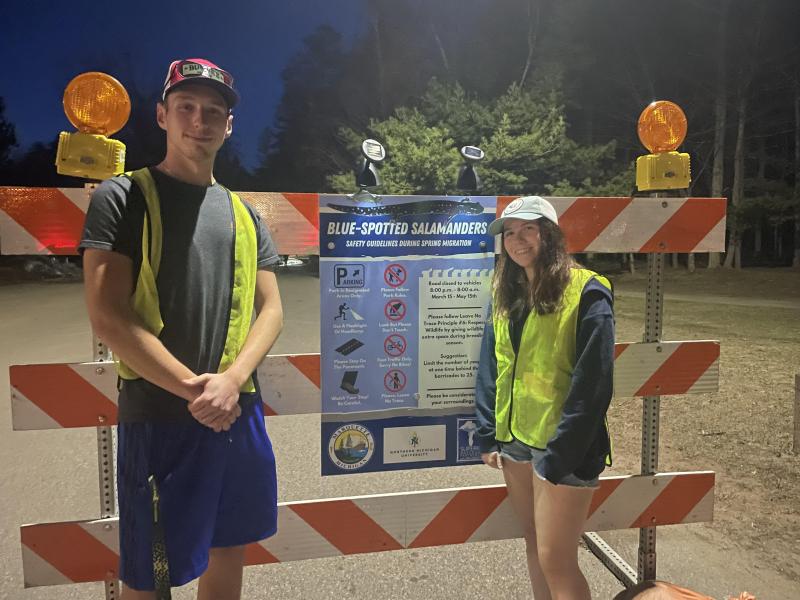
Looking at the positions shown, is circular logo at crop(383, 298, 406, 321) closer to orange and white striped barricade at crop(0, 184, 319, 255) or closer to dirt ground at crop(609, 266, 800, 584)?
orange and white striped barricade at crop(0, 184, 319, 255)

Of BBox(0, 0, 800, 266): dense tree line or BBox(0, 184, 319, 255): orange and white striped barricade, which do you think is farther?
BBox(0, 0, 800, 266): dense tree line

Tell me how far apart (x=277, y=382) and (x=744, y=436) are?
15.3 ft

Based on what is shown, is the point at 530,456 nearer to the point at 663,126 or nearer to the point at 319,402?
the point at 319,402

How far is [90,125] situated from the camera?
2455 mm

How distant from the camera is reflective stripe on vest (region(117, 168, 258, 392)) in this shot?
1.99m

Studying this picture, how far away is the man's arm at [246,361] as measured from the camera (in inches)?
77.8

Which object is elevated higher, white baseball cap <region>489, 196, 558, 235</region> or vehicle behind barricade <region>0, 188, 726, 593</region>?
white baseball cap <region>489, 196, 558, 235</region>

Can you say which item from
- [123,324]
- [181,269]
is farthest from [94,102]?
Answer: [123,324]

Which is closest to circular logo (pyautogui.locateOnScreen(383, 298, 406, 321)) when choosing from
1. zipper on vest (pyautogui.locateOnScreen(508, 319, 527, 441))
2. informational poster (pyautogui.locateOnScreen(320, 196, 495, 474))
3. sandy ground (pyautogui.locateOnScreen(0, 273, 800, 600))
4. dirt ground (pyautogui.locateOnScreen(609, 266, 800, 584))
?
informational poster (pyautogui.locateOnScreen(320, 196, 495, 474))

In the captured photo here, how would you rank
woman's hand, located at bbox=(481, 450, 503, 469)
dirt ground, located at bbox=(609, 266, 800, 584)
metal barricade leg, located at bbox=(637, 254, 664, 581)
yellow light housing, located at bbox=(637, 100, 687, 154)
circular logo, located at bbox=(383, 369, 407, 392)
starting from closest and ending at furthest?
woman's hand, located at bbox=(481, 450, 503, 469)
circular logo, located at bbox=(383, 369, 407, 392)
yellow light housing, located at bbox=(637, 100, 687, 154)
metal barricade leg, located at bbox=(637, 254, 664, 581)
dirt ground, located at bbox=(609, 266, 800, 584)

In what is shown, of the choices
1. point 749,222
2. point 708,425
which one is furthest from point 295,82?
point 708,425

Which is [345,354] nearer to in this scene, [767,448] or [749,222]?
[767,448]

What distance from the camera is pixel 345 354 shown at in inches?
112

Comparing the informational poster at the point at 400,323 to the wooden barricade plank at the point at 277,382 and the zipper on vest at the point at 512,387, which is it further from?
the zipper on vest at the point at 512,387
